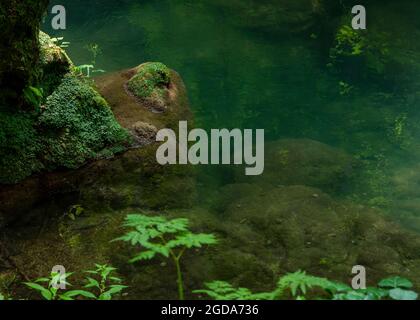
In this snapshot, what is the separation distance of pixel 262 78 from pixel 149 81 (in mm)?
5669

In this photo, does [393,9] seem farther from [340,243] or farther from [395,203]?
[340,243]

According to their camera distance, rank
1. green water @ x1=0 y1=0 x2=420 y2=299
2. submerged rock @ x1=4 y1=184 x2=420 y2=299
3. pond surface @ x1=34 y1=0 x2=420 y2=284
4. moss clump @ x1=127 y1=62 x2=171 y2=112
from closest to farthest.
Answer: submerged rock @ x1=4 y1=184 x2=420 y2=299 → green water @ x1=0 y1=0 x2=420 y2=299 → moss clump @ x1=127 y1=62 x2=171 y2=112 → pond surface @ x1=34 y1=0 x2=420 y2=284

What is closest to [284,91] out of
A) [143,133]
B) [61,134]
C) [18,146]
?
[143,133]

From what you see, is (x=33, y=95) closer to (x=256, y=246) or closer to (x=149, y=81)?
(x=149, y=81)

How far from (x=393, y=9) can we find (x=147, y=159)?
1098 cm

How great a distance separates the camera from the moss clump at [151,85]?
27.8 ft

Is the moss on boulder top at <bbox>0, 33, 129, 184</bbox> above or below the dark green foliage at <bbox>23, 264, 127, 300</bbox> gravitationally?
above

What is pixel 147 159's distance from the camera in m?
7.43

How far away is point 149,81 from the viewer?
28.4ft

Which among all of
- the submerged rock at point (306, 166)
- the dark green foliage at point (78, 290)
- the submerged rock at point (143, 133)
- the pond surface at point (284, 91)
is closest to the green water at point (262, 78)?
the pond surface at point (284, 91)

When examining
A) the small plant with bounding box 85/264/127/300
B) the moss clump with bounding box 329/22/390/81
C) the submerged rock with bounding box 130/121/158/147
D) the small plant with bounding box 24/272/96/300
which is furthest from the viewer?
the moss clump with bounding box 329/22/390/81

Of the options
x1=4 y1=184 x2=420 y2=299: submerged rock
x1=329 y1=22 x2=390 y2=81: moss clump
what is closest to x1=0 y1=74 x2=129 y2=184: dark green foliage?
x1=4 y1=184 x2=420 y2=299: submerged rock

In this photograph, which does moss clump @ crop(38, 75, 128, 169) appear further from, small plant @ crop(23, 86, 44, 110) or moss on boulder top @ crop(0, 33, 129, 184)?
small plant @ crop(23, 86, 44, 110)

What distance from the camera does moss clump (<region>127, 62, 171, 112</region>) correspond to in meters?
8.48
